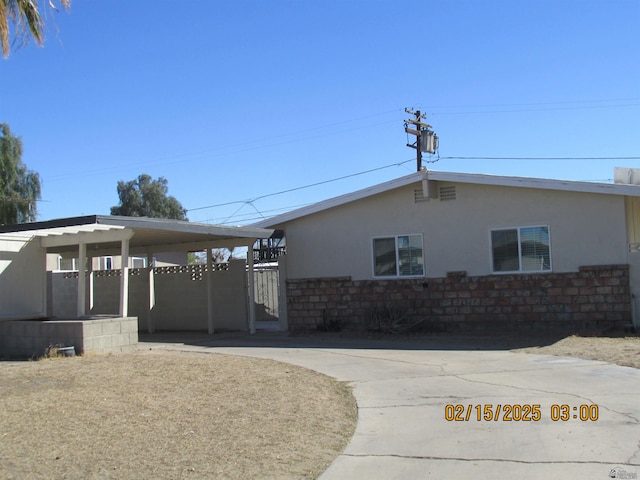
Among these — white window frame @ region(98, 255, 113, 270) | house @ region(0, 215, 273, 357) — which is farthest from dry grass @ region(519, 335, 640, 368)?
white window frame @ region(98, 255, 113, 270)

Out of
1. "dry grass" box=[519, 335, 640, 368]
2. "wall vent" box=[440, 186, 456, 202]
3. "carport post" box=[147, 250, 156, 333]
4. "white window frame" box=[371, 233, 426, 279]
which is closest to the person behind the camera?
"dry grass" box=[519, 335, 640, 368]

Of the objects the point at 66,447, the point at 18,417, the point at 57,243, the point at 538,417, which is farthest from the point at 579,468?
the point at 57,243

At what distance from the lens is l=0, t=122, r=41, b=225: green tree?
28.2m

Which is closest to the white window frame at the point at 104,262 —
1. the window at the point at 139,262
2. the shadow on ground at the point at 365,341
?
the window at the point at 139,262

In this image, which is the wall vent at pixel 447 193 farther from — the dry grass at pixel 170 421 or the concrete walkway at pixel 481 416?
the dry grass at pixel 170 421

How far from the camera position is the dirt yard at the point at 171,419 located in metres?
5.53

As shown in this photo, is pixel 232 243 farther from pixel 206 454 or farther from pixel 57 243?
pixel 206 454

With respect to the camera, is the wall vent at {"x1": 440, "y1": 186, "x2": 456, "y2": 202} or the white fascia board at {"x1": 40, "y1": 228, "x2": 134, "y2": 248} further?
the wall vent at {"x1": 440, "y1": 186, "x2": 456, "y2": 202}

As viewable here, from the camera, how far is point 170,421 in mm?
7020

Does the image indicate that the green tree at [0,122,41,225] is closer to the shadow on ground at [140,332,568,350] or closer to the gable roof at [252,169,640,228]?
the shadow on ground at [140,332,568,350]

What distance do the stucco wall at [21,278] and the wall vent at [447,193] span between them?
9.39 meters

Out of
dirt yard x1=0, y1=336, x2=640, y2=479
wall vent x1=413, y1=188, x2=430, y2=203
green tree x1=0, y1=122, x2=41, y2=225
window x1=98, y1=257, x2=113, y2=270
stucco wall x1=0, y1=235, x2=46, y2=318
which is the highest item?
green tree x1=0, y1=122, x2=41, y2=225

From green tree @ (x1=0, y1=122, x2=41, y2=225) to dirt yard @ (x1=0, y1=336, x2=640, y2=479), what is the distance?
755 inches

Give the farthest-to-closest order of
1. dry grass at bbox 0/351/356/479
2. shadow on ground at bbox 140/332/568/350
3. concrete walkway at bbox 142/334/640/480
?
shadow on ground at bbox 140/332/568/350, dry grass at bbox 0/351/356/479, concrete walkway at bbox 142/334/640/480
